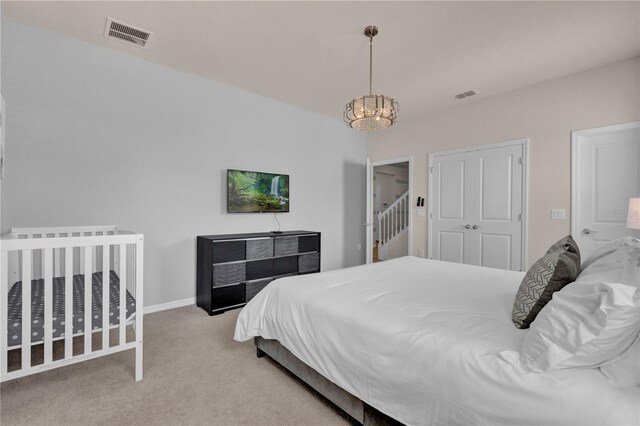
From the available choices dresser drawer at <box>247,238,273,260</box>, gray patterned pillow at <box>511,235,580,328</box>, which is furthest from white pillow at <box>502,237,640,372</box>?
dresser drawer at <box>247,238,273,260</box>

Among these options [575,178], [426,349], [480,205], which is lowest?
[426,349]

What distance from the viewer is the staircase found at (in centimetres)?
629

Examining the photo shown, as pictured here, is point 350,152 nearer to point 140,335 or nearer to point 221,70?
point 221,70

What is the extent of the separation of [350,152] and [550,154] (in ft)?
9.43

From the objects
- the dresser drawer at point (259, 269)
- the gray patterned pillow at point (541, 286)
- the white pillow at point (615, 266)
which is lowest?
the dresser drawer at point (259, 269)

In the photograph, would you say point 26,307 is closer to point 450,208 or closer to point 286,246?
point 286,246

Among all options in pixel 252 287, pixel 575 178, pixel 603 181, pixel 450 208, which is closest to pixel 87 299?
pixel 252 287

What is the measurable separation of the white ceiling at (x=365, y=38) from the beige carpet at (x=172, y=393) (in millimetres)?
2671

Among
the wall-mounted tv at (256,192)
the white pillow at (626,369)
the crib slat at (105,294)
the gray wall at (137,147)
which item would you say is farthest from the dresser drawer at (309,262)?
the white pillow at (626,369)

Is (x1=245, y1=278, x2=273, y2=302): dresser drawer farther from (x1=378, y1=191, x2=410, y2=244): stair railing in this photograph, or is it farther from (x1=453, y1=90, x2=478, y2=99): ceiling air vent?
(x1=378, y1=191, x2=410, y2=244): stair railing

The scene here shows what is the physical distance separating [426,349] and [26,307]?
2.00 metres

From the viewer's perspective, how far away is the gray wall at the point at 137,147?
8.69ft

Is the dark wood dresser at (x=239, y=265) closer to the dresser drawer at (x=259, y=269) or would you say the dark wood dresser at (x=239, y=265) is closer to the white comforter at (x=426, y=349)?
the dresser drawer at (x=259, y=269)

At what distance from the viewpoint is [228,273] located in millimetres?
3342
